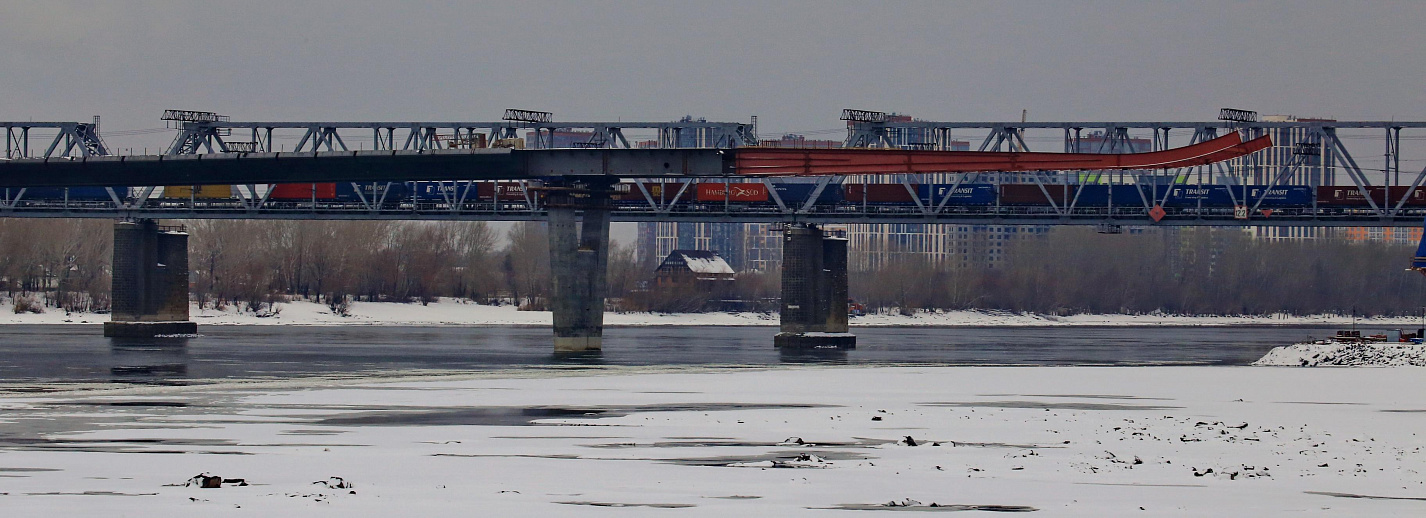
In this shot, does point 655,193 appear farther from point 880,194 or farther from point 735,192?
point 880,194

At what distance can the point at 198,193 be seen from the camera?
131 metres

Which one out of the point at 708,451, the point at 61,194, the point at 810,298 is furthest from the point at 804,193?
the point at 708,451

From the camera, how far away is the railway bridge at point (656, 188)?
87.4 metres

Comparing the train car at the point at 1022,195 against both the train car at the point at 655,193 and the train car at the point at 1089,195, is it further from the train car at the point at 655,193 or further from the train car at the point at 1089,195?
the train car at the point at 655,193

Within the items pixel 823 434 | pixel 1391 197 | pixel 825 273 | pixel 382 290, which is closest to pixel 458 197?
pixel 825 273

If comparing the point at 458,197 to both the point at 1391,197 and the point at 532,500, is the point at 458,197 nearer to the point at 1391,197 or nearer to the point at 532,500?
the point at 1391,197

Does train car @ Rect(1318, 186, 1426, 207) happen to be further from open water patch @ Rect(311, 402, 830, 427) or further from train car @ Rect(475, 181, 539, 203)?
open water patch @ Rect(311, 402, 830, 427)

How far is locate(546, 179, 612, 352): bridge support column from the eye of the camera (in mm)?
91312

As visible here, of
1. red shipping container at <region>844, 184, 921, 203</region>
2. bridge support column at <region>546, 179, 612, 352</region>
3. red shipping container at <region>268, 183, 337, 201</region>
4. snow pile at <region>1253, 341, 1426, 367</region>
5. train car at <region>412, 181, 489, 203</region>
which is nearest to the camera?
snow pile at <region>1253, 341, 1426, 367</region>

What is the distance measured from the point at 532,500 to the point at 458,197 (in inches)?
4308

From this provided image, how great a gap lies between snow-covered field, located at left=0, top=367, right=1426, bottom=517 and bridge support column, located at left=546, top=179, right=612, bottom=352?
126 feet

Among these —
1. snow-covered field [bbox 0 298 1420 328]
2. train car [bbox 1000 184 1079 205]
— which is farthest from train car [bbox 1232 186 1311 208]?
snow-covered field [bbox 0 298 1420 328]

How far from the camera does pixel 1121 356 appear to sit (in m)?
92.9

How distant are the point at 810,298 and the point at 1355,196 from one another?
38874 millimetres
